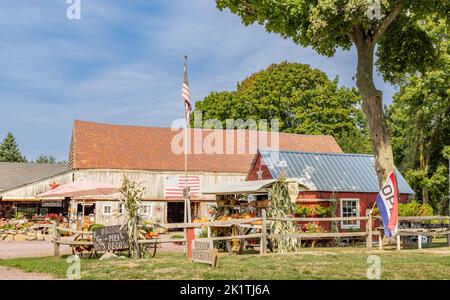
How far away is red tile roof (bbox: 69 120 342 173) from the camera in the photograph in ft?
137

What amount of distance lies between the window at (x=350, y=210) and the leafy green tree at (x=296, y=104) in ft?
75.6

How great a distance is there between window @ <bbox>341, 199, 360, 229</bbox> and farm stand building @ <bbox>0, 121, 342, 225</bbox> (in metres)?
13.9

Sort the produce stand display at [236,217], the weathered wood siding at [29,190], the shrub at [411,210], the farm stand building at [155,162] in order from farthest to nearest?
the weathered wood siding at [29,190]
the farm stand building at [155,162]
the shrub at [411,210]
the produce stand display at [236,217]

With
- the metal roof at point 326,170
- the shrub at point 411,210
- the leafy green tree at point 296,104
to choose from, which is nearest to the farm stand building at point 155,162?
the leafy green tree at point 296,104

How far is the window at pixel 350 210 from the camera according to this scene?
29828 millimetres

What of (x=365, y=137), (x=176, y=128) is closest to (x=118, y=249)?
(x=176, y=128)

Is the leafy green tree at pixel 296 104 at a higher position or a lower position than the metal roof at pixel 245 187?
higher

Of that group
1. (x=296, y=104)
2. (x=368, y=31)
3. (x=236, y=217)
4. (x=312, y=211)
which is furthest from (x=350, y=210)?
(x=296, y=104)

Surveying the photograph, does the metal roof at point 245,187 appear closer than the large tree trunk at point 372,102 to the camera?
Yes

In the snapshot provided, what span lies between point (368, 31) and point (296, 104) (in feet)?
102

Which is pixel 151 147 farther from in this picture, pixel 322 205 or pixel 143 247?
pixel 143 247

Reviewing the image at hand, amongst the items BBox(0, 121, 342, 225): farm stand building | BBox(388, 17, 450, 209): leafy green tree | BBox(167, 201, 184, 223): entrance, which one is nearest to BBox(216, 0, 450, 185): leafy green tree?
BBox(388, 17, 450, 209): leafy green tree

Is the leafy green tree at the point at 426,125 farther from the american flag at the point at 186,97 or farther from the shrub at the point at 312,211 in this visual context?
the american flag at the point at 186,97

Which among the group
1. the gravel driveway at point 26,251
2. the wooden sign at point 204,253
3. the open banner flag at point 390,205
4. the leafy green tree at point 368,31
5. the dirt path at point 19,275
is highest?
the leafy green tree at point 368,31
